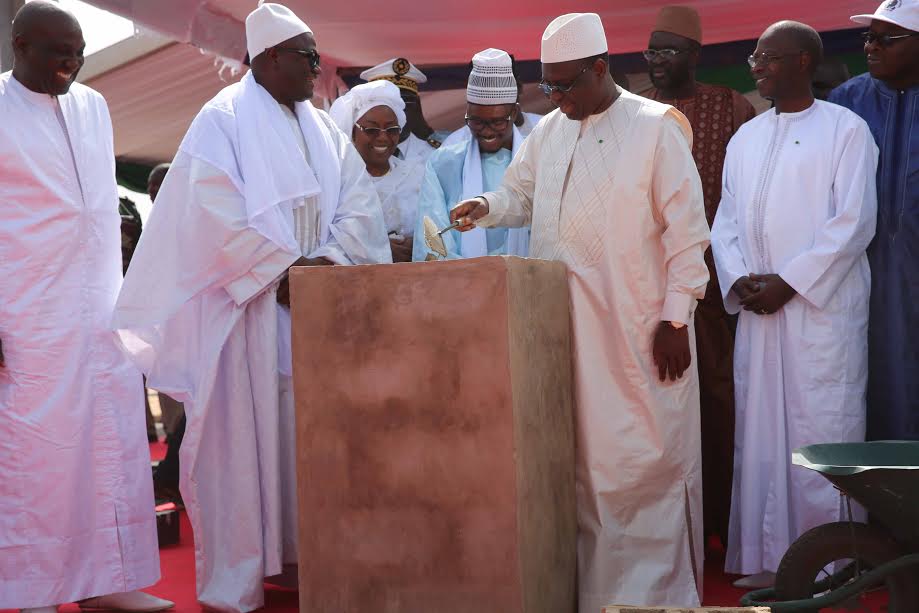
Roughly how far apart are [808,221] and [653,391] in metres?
1.22

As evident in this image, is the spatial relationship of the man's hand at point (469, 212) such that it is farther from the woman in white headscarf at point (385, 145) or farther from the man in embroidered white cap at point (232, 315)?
the woman in white headscarf at point (385, 145)

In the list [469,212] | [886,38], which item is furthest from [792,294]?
[469,212]

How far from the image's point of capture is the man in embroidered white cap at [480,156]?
5.34 metres

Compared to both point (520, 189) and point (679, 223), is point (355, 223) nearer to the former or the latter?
point (520, 189)

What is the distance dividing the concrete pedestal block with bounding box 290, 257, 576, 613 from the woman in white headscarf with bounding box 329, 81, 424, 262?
2.15 m

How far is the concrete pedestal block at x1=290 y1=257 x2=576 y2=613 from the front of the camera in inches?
127

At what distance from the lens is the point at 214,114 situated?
473 cm

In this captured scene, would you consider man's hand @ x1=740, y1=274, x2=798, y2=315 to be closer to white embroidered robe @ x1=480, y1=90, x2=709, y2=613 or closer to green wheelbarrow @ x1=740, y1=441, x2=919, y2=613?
white embroidered robe @ x1=480, y1=90, x2=709, y2=613

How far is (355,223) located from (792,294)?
1908mm

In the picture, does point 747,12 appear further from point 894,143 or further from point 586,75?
point 586,75

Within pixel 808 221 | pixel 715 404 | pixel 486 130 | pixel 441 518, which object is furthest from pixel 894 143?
pixel 441 518

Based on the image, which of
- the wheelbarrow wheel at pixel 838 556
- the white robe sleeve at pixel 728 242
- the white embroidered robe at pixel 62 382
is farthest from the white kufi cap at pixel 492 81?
the wheelbarrow wheel at pixel 838 556

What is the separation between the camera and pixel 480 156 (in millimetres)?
5516

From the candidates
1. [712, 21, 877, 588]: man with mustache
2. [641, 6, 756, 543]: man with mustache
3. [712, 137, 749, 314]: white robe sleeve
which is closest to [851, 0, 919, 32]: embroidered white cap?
[712, 21, 877, 588]: man with mustache
